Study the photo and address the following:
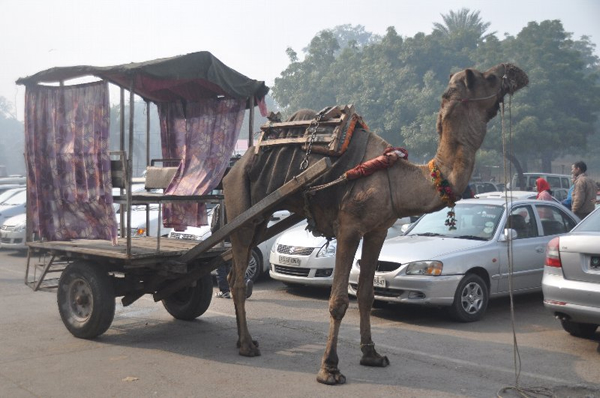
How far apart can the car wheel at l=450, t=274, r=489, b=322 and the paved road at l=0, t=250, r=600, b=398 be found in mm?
180

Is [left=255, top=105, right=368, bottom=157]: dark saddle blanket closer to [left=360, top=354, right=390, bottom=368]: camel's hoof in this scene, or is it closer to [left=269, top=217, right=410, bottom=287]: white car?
[left=360, top=354, right=390, bottom=368]: camel's hoof

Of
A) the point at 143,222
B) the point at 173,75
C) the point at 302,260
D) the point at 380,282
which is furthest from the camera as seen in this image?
the point at 143,222

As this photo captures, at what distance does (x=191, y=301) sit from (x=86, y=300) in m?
1.44

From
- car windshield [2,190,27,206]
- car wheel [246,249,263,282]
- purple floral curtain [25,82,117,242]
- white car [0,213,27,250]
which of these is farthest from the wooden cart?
car windshield [2,190,27,206]

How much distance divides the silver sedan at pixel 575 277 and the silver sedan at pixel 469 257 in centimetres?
60

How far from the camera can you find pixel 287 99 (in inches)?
1778

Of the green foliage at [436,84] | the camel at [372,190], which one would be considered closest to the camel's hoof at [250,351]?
the camel at [372,190]

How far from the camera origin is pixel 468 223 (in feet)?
32.2

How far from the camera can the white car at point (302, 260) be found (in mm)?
10641

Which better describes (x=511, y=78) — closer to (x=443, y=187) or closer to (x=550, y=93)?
(x=443, y=187)

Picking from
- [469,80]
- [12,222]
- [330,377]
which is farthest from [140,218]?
[469,80]

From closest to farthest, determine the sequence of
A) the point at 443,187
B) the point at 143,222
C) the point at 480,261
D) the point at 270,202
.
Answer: the point at 443,187
the point at 270,202
the point at 480,261
the point at 143,222

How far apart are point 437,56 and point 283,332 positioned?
1459 inches

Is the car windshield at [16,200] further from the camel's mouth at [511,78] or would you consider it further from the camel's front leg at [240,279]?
the camel's mouth at [511,78]
